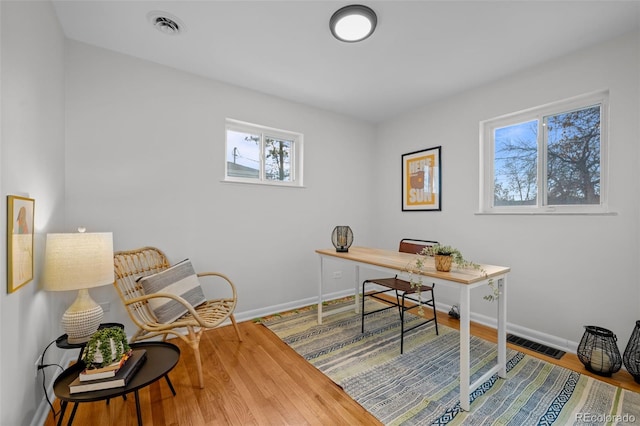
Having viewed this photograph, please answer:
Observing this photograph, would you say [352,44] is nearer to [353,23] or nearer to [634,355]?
[353,23]

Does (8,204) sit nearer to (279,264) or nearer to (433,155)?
(279,264)

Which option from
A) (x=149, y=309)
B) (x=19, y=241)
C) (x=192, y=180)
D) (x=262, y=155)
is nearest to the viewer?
(x=19, y=241)

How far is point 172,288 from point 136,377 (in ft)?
2.76

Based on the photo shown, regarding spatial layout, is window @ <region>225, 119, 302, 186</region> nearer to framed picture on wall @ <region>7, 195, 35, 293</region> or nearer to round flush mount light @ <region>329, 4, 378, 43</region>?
round flush mount light @ <region>329, 4, 378, 43</region>

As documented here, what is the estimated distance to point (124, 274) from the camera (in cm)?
218

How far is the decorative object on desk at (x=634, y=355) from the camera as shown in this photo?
186 centimetres

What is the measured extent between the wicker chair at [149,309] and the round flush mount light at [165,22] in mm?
1735

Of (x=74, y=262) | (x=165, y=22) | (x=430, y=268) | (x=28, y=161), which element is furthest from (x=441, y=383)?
(x=165, y=22)

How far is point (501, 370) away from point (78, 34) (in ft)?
13.1

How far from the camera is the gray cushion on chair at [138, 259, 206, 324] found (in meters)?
2.02

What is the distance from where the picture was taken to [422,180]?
11.3ft

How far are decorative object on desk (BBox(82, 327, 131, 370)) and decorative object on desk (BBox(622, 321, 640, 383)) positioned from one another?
3.18 meters

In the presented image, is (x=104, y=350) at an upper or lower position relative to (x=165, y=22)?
lower

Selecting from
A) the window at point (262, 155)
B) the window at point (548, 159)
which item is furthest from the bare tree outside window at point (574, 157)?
the window at point (262, 155)
